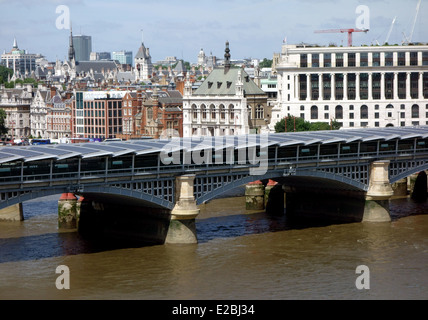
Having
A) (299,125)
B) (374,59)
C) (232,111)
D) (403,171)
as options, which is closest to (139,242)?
(403,171)

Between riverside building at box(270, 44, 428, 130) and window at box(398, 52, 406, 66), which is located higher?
window at box(398, 52, 406, 66)

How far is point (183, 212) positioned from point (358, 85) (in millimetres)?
79653

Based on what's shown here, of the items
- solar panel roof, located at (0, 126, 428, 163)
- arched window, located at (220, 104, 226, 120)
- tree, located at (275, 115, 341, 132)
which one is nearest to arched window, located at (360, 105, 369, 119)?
tree, located at (275, 115, 341, 132)

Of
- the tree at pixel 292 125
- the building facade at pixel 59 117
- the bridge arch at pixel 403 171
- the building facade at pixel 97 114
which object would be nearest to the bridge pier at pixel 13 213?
the bridge arch at pixel 403 171

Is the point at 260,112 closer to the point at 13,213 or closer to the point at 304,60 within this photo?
the point at 304,60

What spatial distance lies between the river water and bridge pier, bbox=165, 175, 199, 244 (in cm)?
76

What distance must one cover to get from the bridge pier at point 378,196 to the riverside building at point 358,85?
2460 inches

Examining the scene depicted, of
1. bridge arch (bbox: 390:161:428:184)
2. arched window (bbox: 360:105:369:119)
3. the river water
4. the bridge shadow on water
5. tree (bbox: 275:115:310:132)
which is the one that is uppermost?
arched window (bbox: 360:105:369:119)

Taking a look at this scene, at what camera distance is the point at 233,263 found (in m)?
58.0

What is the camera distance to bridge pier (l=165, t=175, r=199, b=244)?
61406 millimetres

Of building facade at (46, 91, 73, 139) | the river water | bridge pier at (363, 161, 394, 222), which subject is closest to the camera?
the river water

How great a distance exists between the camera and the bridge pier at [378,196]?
71938mm

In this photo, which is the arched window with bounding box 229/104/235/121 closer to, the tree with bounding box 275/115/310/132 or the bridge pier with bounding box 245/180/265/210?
the tree with bounding box 275/115/310/132

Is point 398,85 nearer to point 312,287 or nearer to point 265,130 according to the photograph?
point 265,130
